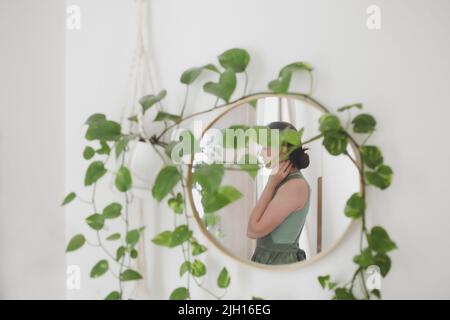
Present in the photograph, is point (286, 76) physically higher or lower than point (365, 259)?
higher

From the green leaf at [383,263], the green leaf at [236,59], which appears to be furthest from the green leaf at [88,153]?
the green leaf at [383,263]

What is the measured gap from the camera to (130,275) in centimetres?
106

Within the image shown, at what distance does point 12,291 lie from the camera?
116 centimetres

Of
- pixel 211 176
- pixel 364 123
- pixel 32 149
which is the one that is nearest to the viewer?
pixel 211 176

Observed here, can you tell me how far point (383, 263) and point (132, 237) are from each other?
0.70 m

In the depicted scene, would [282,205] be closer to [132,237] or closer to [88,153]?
[132,237]

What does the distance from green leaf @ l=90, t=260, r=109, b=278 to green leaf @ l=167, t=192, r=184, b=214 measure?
10.3 inches

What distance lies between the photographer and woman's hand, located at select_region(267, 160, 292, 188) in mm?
1073

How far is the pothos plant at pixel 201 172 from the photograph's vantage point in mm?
1005

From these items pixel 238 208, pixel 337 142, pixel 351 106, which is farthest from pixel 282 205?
pixel 351 106

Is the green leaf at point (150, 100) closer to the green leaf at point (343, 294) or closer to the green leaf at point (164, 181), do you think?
the green leaf at point (164, 181)

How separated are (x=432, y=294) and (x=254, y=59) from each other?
872 mm

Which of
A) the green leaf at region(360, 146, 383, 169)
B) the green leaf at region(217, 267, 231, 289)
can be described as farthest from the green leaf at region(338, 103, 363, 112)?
the green leaf at region(217, 267, 231, 289)

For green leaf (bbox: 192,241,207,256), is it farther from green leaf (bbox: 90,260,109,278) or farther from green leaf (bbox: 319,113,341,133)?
green leaf (bbox: 319,113,341,133)
